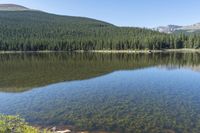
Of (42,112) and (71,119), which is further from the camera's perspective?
(42,112)

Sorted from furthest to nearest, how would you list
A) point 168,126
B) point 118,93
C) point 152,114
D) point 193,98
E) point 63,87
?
point 63,87 < point 118,93 < point 193,98 < point 152,114 < point 168,126

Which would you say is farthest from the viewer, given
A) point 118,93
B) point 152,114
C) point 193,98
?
point 118,93

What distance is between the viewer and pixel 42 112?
44094mm

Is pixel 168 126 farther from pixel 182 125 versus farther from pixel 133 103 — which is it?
pixel 133 103

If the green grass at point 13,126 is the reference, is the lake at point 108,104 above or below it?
below

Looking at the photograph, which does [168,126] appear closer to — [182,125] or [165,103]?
[182,125]

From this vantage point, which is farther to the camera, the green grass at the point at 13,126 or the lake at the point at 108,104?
the lake at the point at 108,104

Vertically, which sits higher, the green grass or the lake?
the green grass

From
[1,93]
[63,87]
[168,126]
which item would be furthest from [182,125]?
[1,93]

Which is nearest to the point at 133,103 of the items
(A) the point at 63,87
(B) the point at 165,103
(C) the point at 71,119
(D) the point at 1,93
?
(B) the point at 165,103

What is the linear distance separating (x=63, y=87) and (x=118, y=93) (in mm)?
16255

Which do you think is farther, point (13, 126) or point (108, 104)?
point (108, 104)

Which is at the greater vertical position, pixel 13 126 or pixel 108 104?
pixel 13 126

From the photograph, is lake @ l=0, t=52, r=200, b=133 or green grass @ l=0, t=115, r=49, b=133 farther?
lake @ l=0, t=52, r=200, b=133
